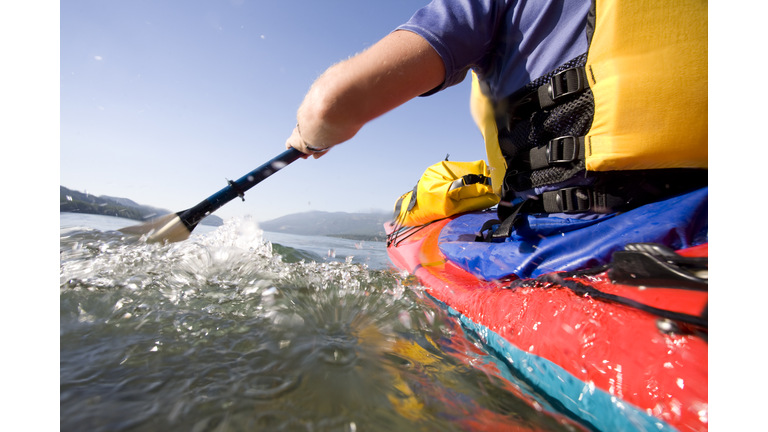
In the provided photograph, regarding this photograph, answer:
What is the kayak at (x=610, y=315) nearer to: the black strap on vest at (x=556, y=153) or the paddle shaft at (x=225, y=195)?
the black strap on vest at (x=556, y=153)

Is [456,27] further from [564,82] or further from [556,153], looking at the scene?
[556,153]

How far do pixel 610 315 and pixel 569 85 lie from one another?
3.25 ft

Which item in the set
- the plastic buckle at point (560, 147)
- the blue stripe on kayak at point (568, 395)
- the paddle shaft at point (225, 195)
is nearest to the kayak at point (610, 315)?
the blue stripe on kayak at point (568, 395)

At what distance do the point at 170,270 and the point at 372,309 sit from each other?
1.39 m

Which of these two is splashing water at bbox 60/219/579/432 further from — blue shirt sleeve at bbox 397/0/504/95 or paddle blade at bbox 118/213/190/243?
blue shirt sleeve at bbox 397/0/504/95

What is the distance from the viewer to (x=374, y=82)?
45.0 inches

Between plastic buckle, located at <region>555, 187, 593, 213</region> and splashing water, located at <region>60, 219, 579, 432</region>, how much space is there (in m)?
0.81

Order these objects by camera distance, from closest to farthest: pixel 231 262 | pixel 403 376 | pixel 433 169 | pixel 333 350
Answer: pixel 403 376, pixel 333 350, pixel 231 262, pixel 433 169

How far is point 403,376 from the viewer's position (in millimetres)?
942

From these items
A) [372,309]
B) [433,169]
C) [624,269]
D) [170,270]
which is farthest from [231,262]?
[433,169]

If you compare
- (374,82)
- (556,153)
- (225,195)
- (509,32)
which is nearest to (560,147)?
(556,153)

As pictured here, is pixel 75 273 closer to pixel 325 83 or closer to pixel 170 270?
pixel 170 270

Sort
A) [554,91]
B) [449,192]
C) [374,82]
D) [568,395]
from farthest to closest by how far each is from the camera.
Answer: [449,192]
[554,91]
[374,82]
[568,395]

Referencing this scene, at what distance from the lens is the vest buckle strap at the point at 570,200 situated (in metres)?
1.26
